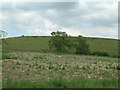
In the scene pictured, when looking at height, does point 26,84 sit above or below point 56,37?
below

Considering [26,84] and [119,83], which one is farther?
[119,83]

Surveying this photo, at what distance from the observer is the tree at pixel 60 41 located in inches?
2876

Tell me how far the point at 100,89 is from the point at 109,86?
2.54 feet

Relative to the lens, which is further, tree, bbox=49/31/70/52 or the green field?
tree, bbox=49/31/70/52

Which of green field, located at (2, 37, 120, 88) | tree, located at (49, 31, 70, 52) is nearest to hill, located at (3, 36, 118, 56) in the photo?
tree, located at (49, 31, 70, 52)

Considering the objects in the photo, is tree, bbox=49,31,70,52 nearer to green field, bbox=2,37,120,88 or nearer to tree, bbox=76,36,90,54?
tree, bbox=76,36,90,54

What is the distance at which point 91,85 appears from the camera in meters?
10.0

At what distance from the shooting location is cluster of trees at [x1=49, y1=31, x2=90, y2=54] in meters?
72.0

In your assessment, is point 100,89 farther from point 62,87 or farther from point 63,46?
point 63,46

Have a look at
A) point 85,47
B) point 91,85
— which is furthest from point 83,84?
point 85,47

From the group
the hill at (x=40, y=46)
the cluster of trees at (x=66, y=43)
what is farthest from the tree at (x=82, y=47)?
the hill at (x=40, y=46)

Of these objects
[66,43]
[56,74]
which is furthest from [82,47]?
[56,74]

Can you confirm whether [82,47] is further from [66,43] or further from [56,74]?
[56,74]

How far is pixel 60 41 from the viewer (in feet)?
238
